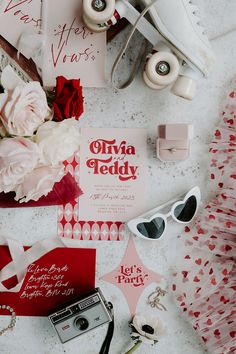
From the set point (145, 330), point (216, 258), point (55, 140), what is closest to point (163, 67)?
point (55, 140)

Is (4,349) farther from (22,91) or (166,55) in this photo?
(166,55)

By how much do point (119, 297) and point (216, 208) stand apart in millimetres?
261

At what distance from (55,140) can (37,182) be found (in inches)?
3.0

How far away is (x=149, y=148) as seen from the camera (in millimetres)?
983

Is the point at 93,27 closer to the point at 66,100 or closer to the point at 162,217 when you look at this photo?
the point at 66,100

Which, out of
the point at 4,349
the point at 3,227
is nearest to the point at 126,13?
the point at 3,227

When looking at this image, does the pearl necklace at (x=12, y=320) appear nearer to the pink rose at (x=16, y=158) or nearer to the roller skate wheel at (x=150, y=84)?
the pink rose at (x=16, y=158)

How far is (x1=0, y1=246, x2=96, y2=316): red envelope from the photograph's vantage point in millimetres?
981

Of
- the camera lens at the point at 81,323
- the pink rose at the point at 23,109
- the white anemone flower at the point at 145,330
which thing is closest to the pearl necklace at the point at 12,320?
the camera lens at the point at 81,323

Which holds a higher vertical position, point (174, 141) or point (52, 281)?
point (174, 141)

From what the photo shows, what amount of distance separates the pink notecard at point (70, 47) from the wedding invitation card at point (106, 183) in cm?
11

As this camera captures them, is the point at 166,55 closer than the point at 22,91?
No

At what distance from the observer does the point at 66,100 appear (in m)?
0.86

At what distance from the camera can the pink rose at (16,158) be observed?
77 centimetres
